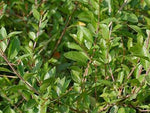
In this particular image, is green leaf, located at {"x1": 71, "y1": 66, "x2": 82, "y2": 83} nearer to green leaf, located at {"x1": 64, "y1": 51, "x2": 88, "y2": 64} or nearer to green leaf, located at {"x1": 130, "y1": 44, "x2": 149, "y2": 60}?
green leaf, located at {"x1": 64, "y1": 51, "x2": 88, "y2": 64}

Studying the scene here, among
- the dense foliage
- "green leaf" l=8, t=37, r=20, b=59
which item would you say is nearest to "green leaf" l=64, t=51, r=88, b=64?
the dense foliage

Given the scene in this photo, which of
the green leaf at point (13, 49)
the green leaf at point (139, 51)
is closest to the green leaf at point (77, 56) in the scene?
the green leaf at point (13, 49)

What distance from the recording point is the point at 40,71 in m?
1.34

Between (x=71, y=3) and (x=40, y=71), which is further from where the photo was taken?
(x=71, y=3)

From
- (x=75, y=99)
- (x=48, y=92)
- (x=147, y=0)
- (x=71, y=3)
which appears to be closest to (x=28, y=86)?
(x=48, y=92)

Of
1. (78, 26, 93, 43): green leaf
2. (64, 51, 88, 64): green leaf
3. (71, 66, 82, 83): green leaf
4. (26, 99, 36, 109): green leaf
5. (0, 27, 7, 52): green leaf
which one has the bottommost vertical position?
(26, 99, 36, 109): green leaf

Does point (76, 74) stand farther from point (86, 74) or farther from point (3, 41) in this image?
point (3, 41)

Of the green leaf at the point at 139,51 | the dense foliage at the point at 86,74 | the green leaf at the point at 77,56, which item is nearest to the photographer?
the green leaf at the point at 139,51

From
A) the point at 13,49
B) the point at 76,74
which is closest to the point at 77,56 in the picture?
the point at 76,74

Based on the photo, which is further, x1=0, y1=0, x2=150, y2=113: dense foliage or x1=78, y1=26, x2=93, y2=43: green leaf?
x1=78, y1=26, x2=93, y2=43: green leaf

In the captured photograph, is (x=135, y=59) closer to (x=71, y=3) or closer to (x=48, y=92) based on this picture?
(x=48, y=92)

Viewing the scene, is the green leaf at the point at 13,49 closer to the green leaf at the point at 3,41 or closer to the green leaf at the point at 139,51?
the green leaf at the point at 3,41

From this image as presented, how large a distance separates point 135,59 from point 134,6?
2.08 ft

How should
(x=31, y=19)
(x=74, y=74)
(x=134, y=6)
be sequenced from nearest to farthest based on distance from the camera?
(x=74, y=74), (x=134, y=6), (x=31, y=19)
